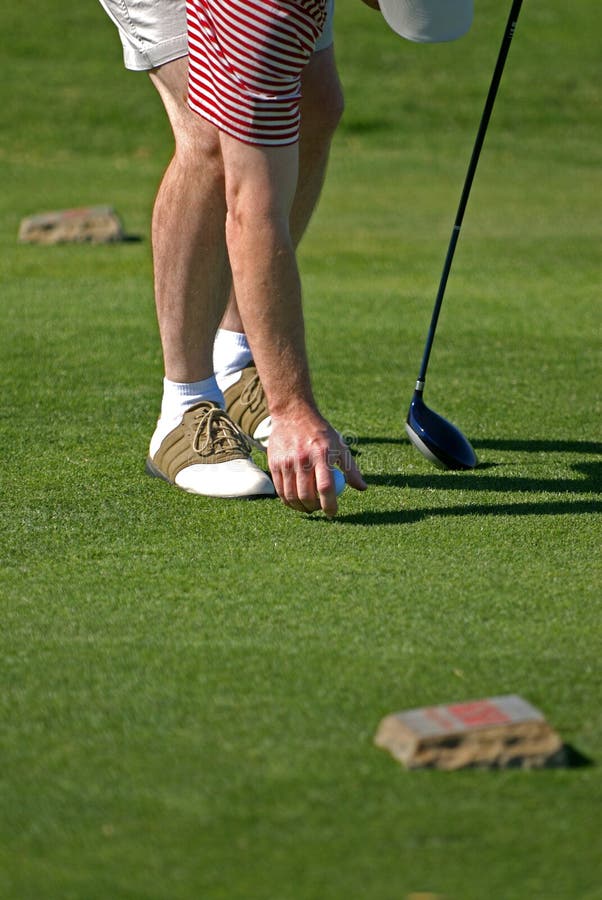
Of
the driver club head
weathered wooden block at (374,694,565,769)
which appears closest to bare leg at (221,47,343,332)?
the driver club head

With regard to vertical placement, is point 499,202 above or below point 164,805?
below

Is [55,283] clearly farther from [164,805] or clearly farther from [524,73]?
[524,73]

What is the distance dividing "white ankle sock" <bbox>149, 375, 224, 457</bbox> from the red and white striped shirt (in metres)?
0.77

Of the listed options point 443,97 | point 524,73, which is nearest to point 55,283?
point 443,97

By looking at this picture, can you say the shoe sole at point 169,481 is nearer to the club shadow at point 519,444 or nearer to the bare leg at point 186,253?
the bare leg at point 186,253

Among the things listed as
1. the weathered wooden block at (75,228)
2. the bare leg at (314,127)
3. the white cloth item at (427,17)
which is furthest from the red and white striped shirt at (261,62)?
the weathered wooden block at (75,228)

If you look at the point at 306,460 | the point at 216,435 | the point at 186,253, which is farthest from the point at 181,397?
the point at 306,460

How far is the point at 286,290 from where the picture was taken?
2.87m

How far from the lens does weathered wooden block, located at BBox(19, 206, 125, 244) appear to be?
25.3 feet

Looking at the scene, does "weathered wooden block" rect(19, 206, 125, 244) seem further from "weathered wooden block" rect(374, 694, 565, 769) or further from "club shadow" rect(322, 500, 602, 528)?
"weathered wooden block" rect(374, 694, 565, 769)

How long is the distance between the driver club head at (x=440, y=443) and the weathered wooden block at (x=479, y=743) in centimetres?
153

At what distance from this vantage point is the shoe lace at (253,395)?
12.2ft

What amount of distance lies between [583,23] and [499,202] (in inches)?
364

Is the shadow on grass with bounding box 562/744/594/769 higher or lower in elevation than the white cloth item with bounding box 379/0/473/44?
lower
